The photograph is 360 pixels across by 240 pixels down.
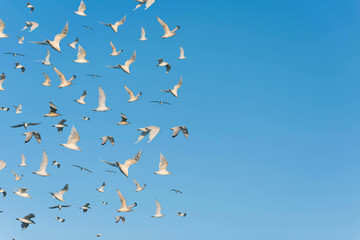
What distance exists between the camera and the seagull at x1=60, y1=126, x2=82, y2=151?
1757 inches

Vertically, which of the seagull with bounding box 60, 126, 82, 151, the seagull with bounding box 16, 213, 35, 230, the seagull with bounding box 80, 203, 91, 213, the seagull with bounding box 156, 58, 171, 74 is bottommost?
the seagull with bounding box 16, 213, 35, 230

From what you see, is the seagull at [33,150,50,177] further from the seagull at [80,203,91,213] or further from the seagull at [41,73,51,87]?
the seagull at [80,203,91,213]

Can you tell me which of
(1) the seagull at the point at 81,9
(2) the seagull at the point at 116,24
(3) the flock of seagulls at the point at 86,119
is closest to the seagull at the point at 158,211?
(3) the flock of seagulls at the point at 86,119

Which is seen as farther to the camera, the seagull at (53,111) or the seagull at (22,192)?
the seagull at (22,192)

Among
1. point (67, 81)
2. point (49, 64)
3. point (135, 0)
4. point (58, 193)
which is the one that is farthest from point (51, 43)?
point (58, 193)

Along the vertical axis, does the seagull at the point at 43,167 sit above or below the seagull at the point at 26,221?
above

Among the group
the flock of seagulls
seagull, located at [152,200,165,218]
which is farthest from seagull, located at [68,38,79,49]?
seagull, located at [152,200,165,218]

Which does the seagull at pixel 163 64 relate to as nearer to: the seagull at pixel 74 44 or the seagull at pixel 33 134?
the seagull at pixel 74 44

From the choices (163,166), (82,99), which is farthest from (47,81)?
(163,166)

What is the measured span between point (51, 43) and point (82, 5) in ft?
32.4

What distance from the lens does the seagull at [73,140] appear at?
146 feet

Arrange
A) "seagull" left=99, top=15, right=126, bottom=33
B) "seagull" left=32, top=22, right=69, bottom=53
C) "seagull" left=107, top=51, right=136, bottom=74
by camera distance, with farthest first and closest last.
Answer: "seagull" left=99, top=15, right=126, bottom=33
"seagull" left=107, top=51, right=136, bottom=74
"seagull" left=32, top=22, right=69, bottom=53

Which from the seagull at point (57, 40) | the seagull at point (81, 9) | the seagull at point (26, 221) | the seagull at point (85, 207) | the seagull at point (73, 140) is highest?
the seagull at point (81, 9)

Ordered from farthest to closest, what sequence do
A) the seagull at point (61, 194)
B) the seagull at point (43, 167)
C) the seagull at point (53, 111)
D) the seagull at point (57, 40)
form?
the seagull at point (61, 194), the seagull at point (43, 167), the seagull at point (53, 111), the seagull at point (57, 40)
